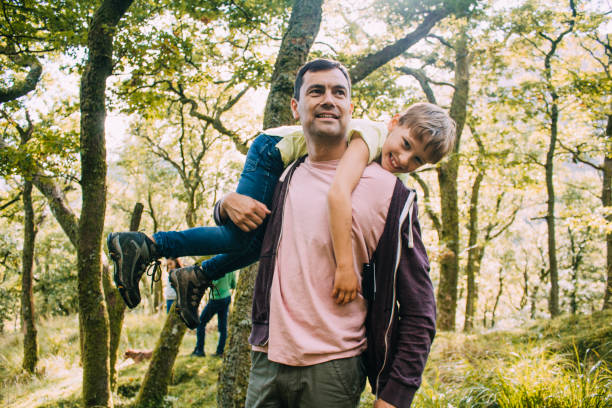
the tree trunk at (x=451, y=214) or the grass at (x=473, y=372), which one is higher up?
the tree trunk at (x=451, y=214)

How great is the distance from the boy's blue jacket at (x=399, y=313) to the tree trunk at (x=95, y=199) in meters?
3.59

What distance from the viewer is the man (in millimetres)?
1493

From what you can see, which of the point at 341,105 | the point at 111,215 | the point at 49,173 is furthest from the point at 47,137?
the point at 111,215

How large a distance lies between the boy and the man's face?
110mm

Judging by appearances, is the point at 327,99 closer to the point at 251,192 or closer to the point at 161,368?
the point at 251,192

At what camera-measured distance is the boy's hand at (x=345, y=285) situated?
150cm

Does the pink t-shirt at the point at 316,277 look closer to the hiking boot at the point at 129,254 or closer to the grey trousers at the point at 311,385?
the grey trousers at the point at 311,385

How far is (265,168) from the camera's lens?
202 cm

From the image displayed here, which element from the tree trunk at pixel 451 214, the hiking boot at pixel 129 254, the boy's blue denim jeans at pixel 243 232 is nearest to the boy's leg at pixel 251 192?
the boy's blue denim jeans at pixel 243 232

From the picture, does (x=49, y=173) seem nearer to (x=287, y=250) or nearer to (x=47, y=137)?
(x=47, y=137)

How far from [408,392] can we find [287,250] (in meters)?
0.75

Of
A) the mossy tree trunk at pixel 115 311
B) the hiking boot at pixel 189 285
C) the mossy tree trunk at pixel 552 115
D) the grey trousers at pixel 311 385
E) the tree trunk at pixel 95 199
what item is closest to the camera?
the grey trousers at pixel 311 385

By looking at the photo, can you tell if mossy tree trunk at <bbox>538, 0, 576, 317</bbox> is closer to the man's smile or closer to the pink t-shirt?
the man's smile

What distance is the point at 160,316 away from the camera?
17.0 meters
